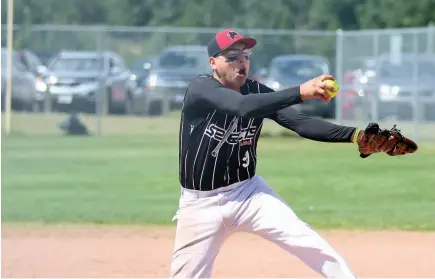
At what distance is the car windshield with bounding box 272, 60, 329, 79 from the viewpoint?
25062 mm

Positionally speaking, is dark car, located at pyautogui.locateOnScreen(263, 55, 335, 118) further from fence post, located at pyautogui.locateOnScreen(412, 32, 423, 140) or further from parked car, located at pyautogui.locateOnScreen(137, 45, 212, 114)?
fence post, located at pyautogui.locateOnScreen(412, 32, 423, 140)

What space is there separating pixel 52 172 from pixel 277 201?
10952mm

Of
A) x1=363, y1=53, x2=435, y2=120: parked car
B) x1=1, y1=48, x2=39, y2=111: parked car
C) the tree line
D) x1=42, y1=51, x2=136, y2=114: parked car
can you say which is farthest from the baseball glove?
the tree line

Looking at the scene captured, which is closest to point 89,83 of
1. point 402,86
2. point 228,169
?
point 402,86

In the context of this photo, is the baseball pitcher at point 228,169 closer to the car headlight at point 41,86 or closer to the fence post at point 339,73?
the fence post at point 339,73

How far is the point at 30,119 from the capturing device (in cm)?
2347

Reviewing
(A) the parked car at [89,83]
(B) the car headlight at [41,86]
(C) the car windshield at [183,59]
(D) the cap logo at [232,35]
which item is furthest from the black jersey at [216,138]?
(B) the car headlight at [41,86]

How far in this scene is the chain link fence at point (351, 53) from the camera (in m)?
Answer: 21.4

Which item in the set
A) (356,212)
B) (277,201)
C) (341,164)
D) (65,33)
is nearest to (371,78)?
(341,164)

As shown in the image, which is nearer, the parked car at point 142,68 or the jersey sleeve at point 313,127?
the jersey sleeve at point 313,127

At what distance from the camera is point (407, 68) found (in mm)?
21859

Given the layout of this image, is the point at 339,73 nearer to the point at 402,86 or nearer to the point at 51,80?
the point at 402,86

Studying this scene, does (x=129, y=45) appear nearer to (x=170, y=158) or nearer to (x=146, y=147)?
(x=146, y=147)

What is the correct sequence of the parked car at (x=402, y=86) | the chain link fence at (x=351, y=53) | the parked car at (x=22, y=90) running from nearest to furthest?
the parked car at (x=402, y=86)
the chain link fence at (x=351, y=53)
the parked car at (x=22, y=90)
